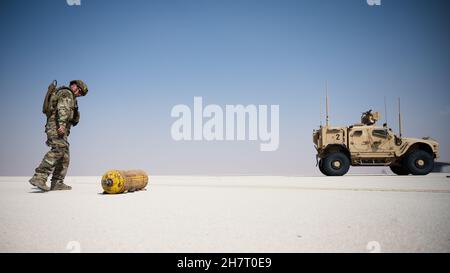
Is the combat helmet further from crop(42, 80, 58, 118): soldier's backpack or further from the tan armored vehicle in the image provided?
the tan armored vehicle

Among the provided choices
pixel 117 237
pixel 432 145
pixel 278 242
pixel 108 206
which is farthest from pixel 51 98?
pixel 432 145

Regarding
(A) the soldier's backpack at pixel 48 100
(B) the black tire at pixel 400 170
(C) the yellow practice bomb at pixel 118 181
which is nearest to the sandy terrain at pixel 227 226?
(C) the yellow practice bomb at pixel 118 181

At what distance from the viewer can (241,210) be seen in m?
4.27

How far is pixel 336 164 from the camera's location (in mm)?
13594

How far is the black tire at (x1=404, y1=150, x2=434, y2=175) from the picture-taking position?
1373 centimetres

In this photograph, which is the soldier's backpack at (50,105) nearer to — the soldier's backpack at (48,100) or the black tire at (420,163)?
the soldier's backpack at (48,100)

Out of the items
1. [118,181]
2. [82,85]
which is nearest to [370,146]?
[118,181]

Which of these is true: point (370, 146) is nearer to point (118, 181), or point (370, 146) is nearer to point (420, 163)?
point (420, 163)

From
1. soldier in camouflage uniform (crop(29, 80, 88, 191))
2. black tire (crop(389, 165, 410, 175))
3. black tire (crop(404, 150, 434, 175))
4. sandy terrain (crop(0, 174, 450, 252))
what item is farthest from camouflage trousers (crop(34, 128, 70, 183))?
black tire (crop(389, 165, 410, 175))

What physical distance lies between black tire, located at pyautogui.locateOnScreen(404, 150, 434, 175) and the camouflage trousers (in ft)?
42.8

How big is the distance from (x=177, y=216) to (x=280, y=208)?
1.42m

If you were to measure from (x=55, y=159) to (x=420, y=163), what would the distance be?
13.6 meters

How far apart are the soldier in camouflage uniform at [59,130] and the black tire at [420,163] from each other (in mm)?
12856
